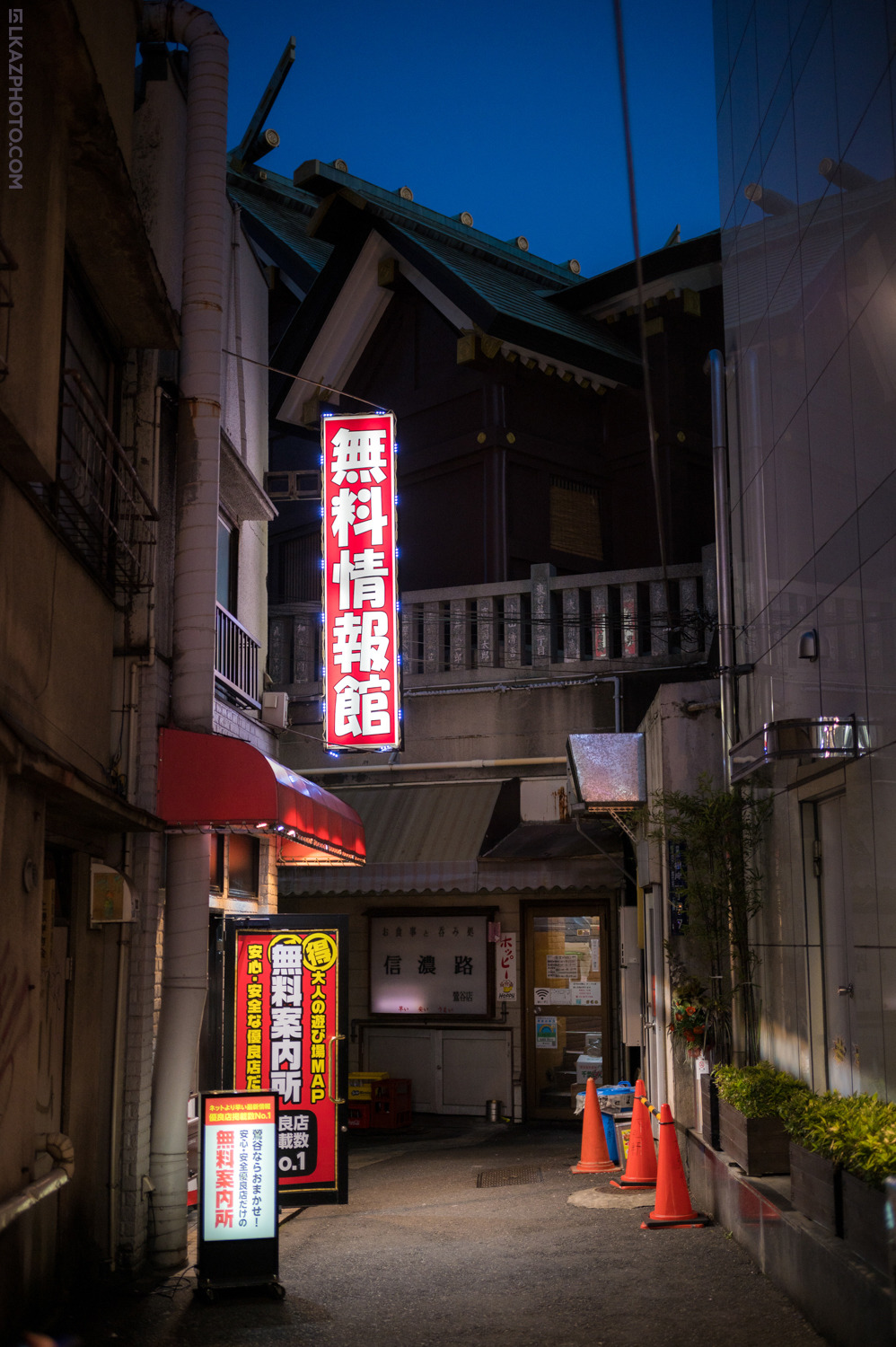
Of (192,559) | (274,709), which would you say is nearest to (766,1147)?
(192,559)

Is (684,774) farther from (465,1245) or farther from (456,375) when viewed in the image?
(456,375)

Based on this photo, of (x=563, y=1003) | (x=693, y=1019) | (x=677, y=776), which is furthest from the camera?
(x=563, y=1003)

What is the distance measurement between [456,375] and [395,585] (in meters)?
7.94

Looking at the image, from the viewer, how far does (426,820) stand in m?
18.2

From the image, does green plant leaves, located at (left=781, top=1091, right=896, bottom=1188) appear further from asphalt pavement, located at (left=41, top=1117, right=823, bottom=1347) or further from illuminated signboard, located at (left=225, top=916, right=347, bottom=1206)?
illuminated signboard, located at (left=225, top=916, right=347, bottom=1206)

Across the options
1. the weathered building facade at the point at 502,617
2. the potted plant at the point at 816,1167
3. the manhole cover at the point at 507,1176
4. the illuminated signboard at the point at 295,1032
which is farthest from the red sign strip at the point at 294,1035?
the weathered building facade at the point at 502,617

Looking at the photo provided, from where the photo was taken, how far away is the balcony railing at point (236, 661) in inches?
499

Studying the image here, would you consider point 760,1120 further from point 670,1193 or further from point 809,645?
point 809,645

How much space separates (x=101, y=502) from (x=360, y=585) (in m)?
4.05

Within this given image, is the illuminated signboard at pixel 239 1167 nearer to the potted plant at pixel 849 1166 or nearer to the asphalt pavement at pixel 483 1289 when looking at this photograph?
the asphalt pavement at pixel 483 1289

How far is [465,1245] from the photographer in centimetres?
1006

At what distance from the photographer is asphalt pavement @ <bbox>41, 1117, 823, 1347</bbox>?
25.1ft

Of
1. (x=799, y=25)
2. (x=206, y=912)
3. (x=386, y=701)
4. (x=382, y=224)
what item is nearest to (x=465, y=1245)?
(x=206, y=912)

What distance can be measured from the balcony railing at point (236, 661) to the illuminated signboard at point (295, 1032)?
8.98ft
